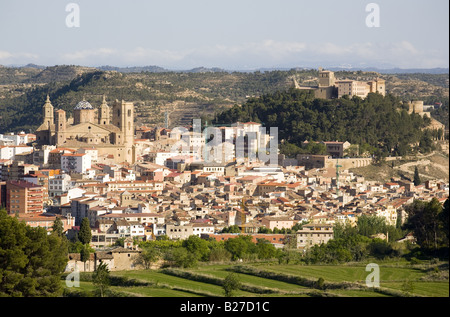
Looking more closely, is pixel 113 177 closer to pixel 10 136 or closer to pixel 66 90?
pixel 10 136

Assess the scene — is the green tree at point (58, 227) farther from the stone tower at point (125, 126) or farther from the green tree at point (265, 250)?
the stone tower at point (125, 126)

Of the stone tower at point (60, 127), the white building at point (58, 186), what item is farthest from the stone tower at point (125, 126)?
the white building at point (58, 186)

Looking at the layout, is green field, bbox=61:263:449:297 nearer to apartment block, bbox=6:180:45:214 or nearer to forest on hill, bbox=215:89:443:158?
apartment block, bbox=6:180:45:214

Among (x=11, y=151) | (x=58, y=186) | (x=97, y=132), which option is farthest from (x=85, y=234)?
(x=11, y=151)

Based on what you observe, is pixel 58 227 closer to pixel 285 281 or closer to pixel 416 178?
pixel 285 281

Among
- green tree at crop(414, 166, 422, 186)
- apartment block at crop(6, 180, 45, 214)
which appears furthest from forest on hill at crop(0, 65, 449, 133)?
apartment block at crop(6, 180, 45, 214)
